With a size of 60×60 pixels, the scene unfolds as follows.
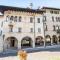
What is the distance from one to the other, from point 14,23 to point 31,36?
562cm

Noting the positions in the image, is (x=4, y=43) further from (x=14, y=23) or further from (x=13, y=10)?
(x=13, y=10)

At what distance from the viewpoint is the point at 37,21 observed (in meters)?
44.2

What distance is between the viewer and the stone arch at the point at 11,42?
1660 inches

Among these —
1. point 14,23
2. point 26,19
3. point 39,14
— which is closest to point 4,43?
point 14,23

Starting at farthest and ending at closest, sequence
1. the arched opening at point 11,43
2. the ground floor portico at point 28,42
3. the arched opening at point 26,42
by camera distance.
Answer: the arched opening at point 26,42
the arched opening at point 11,43
the ground floor portico at point 28,42

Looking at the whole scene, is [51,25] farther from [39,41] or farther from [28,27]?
[28,27]

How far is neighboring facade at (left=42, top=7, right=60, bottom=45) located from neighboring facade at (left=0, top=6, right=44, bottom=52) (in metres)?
2.28

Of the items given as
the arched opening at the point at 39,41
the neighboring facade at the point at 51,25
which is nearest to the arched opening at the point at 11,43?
the arched opening at the point at 39,41

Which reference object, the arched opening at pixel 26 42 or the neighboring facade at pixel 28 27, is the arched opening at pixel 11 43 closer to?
the neighboring facade at pixel 28 27

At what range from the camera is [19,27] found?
4172 centimetres

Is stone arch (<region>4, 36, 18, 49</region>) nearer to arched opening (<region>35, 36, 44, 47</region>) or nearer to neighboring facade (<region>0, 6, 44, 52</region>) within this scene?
neighboring facade (<region>0, 6, 44, 52</region>)

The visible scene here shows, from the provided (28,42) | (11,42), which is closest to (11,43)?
(11,42)

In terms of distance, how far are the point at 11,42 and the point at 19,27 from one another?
15.5 feet

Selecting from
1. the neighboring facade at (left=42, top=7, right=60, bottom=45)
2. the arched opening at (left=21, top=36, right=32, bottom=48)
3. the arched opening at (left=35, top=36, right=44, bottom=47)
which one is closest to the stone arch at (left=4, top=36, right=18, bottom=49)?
the arched opening at (left=21, top=36, right=32, bottom=48)
